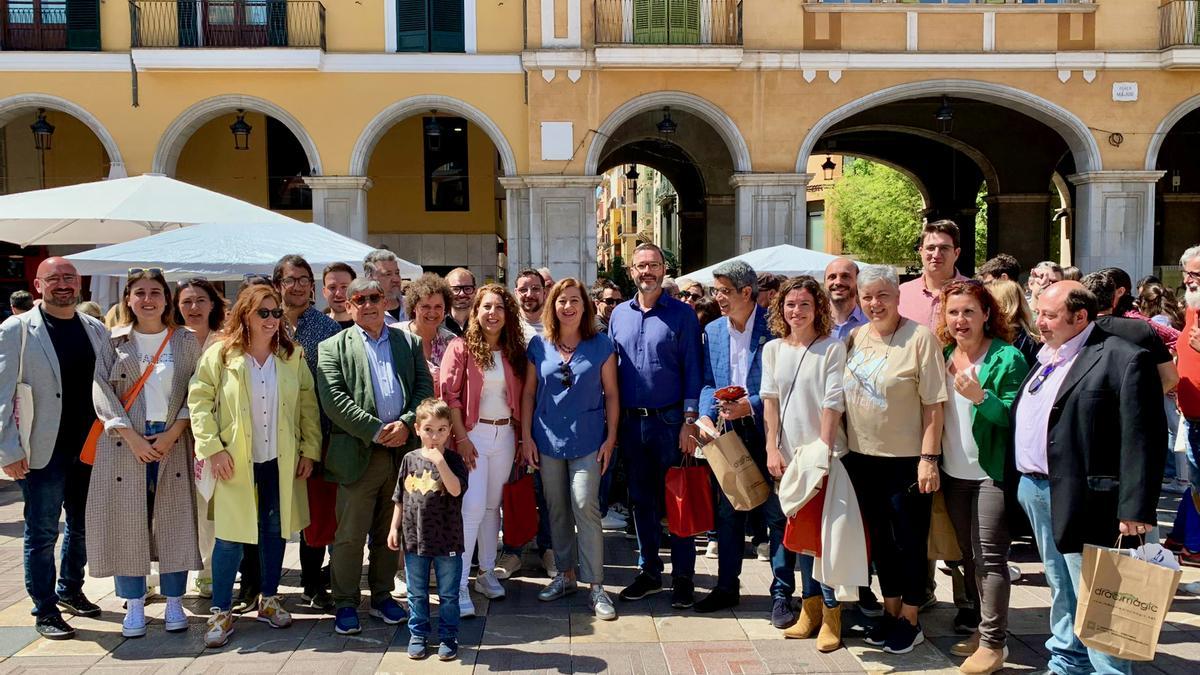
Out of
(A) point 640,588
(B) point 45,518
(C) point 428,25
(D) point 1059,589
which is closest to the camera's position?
(D) point 1059,589

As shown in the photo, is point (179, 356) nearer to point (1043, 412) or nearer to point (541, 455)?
point (541, 455)

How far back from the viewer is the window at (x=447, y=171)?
66.4 feet

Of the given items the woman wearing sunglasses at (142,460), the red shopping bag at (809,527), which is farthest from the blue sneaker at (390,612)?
the red shopping bag at (809,527)

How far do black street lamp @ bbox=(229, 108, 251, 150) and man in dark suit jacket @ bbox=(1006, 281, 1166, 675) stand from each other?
52.6 ft

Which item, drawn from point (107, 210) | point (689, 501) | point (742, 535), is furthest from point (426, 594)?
point (107, 210)

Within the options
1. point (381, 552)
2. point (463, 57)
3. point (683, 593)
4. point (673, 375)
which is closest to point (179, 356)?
point (381, 552)

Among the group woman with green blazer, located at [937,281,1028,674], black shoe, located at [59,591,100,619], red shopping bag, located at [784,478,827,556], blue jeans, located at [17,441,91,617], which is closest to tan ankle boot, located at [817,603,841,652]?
red shopping bag, located at [784,478,827,556]

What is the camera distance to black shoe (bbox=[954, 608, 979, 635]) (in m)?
4.90

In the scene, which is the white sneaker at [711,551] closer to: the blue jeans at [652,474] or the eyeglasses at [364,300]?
the blue jeans at [652,474]

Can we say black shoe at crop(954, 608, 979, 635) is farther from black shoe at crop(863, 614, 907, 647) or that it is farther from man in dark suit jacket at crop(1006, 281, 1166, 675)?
man in dark suit jacket at crop(1006, 281, 1166, 675)

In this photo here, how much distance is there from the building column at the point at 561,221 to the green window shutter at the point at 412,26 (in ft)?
9.72

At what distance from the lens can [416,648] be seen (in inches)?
181

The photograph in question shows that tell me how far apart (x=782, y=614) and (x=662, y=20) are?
13.4 meters

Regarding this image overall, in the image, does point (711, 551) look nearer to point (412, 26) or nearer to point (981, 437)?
point (981, 437)
